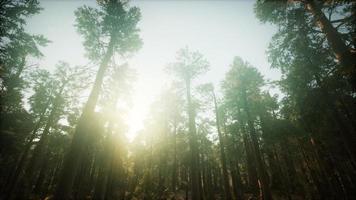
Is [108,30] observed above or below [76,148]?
above

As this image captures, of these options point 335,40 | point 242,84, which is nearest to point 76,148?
point 335,40

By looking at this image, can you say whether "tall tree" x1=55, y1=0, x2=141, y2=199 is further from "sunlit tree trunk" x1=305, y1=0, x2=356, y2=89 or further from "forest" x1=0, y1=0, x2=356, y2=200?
"sunlit tree trunk" x1=305, y1=0, x2=356, y2=89

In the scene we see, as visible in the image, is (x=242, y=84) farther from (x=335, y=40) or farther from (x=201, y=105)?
(x=335, y=40)

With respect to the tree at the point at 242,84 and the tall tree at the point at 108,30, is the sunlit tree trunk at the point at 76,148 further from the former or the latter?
the tree at the point at 242,84

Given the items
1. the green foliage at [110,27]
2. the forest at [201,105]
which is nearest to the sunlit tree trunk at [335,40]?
the forest at [201,105]

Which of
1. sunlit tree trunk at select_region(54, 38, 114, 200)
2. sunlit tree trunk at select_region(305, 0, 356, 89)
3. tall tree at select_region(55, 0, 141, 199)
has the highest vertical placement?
tall tree at select_region(55, 0, 141, 199)

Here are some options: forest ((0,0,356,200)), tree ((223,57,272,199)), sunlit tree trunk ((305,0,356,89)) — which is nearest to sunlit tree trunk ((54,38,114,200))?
forest ((0,0,356,200))

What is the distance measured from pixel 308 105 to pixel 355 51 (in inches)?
212

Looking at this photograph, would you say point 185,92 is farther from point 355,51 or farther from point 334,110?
point 355,51

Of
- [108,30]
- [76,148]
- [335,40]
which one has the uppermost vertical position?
[108,30]

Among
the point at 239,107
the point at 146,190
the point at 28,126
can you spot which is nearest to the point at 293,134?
the point at 239,107

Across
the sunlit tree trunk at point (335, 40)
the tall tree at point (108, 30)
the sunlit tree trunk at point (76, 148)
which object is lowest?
the sunlit tree trunk at point (76, 148)

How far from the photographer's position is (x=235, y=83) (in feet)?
68.9

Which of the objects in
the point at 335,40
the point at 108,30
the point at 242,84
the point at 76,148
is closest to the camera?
the point at 335,40
